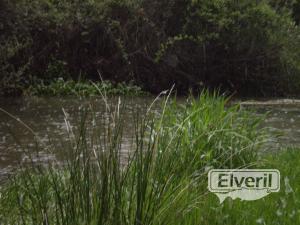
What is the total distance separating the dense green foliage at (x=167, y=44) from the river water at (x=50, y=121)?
1359 mm

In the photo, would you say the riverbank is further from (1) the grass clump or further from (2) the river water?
(1) the grass clump

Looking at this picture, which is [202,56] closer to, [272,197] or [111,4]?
[111,4]

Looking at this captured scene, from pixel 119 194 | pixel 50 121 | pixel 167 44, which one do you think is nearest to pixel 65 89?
pixel 167 44

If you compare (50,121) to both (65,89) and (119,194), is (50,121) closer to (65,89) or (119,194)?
(65,89)

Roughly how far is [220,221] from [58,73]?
10.0 meters

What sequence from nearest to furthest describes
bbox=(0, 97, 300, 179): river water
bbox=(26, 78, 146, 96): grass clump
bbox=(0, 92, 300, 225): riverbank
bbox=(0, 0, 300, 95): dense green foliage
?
1. bbox=(0, 92, 300, 225): riverbank
2. bbox=(0, 97, 300, 179): river water
3. bbox=(26, 78, 146, 96): grass clump
4. bbox=(0, 0, 300, 95): dense green foliage

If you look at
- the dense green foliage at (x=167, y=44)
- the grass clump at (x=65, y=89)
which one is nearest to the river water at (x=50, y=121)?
the grass clump at (x=65, y=89)

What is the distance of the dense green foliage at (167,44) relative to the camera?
1331cm

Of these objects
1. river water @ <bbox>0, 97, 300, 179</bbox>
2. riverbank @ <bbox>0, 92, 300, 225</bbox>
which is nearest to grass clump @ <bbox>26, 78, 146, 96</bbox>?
river water @ <bbox>0, 97, 300, 179</bbox>

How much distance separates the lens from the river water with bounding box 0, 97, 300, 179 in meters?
7.21

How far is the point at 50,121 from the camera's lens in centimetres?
941

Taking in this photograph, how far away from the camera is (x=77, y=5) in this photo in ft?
44.5

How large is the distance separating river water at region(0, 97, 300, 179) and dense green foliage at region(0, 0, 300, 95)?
1359mm

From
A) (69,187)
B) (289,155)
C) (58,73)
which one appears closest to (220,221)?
(69,187)
